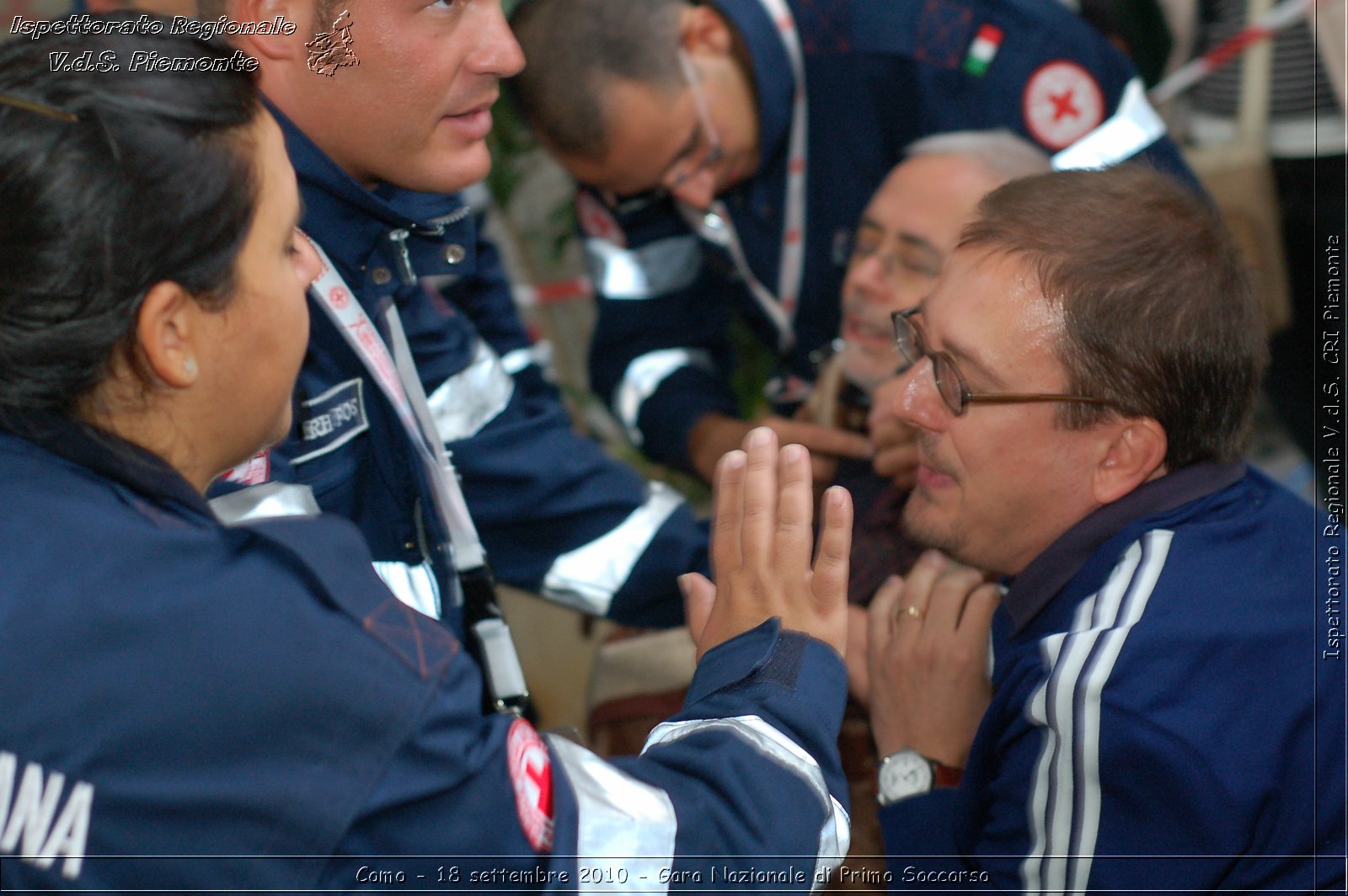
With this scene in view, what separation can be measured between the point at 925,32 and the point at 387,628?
2131 millimetres

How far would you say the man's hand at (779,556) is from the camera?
4.45 feet

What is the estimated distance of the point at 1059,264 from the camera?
5.43ft

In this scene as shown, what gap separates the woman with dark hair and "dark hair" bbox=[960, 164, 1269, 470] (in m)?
0.78

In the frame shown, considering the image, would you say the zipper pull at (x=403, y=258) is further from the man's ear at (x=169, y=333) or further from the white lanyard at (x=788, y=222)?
the white lanyard at (x=788, y=222)

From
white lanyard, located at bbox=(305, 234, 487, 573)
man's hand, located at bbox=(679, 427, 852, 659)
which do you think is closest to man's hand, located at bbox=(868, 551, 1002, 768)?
man's hand, located at bbox=(679, 427, 852, 659)

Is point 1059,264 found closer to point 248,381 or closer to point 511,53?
point 511,53

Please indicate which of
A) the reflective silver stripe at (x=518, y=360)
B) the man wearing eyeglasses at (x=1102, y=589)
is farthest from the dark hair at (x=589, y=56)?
the man wearing eyeglasses at (x=1102, y=589)

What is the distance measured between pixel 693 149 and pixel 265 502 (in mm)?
1562

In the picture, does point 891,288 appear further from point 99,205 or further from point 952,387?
point 99,205

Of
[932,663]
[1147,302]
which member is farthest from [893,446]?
[1147,302]

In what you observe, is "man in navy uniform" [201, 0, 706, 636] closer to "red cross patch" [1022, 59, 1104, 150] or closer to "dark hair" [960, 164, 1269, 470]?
"dark hair" [960, 164, 1269, 470]

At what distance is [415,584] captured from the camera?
1.83 meters

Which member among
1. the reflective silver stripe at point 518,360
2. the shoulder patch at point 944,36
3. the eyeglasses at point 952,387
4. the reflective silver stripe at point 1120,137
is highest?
the shoulder patch at point 944,36

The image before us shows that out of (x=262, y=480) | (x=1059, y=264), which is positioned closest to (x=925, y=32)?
(x=1059, y=264)
